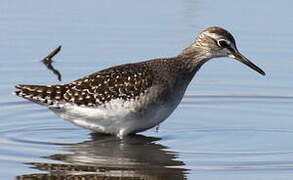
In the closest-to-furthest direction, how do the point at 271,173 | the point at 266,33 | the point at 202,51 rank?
the point at 271,173 < the point at 202,51 < the point at 266,33

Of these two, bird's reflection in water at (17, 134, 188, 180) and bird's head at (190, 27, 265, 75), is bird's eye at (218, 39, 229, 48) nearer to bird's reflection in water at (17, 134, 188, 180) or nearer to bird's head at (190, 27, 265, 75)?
bird's head at (190, 27, 265, 75)

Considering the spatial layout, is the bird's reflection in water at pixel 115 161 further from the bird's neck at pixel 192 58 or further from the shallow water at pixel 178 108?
the bird's neck at pixel 192 58

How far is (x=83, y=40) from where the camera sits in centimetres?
2039

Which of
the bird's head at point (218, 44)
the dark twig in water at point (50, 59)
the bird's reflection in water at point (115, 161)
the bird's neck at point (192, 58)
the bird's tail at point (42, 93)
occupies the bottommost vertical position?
the bird's reflection in water at point (115, 161)

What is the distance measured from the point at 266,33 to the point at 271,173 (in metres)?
7.18

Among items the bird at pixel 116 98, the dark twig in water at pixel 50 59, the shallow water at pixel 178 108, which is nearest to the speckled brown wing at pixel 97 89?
the bird at pixel 116 98

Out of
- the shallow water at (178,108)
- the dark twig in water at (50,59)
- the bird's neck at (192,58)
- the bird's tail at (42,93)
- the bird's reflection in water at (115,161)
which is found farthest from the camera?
the dark twig in water at (50,59)

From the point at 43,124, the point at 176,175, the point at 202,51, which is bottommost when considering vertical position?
the point at 176,175

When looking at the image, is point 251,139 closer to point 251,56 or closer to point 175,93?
point 175,93

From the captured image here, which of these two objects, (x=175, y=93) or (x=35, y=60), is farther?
(x=35, y=60)

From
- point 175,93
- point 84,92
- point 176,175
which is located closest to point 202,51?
point 175,93

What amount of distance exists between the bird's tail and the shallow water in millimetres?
536

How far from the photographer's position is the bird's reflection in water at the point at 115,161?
45.7ft

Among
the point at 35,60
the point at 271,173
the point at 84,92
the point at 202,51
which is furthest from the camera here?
the point at 35,60
